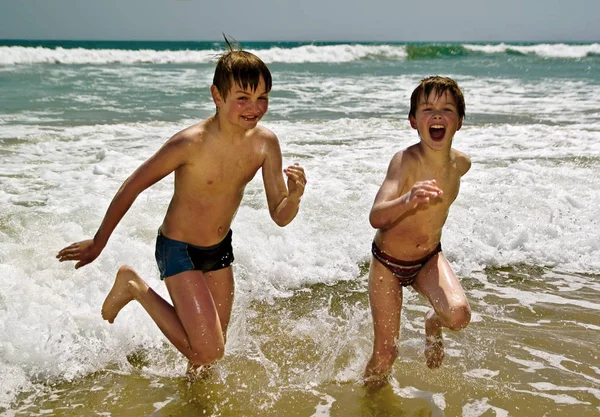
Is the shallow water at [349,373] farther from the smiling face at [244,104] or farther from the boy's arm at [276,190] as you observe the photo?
the smiling face at [244,104]

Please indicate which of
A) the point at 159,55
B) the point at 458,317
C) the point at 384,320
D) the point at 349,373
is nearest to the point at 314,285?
the point at 349,373

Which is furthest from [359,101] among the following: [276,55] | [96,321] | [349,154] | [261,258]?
[276,55]

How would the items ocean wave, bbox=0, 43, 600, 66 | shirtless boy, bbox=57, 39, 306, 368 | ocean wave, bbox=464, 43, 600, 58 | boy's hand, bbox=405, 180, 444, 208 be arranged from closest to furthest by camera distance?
boy's hand, bbox=405, 180, 444, 208 < shirtless boy, bbox=57, 39, 306, 368 < ocean wave, bbox=0, 43, 600, 66 < ocean wave, bbox=464, 43, 600, 58

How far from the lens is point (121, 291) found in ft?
11.4

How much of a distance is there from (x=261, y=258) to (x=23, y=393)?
2.16 meters

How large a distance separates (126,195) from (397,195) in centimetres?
134

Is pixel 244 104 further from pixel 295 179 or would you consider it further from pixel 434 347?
pixel 434 347

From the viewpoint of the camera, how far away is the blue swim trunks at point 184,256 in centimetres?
329

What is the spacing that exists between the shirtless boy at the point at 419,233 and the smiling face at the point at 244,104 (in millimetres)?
736

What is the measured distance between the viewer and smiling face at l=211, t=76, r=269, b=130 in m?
3.21

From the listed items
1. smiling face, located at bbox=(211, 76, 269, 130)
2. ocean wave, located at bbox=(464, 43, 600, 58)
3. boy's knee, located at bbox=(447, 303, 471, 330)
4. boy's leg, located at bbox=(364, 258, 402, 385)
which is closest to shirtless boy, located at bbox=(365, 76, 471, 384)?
boy's leg, located at bbox=(364, 258, 402, 385)

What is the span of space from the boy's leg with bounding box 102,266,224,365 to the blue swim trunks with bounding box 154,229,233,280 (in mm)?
40

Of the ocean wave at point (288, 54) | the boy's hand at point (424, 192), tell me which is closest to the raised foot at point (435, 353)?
the boy's hand at point (424, 192)

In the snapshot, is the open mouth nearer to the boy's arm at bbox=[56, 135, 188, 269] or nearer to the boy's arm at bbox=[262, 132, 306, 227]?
the boy's arm at bbox=[262, 132, 306, 227]
